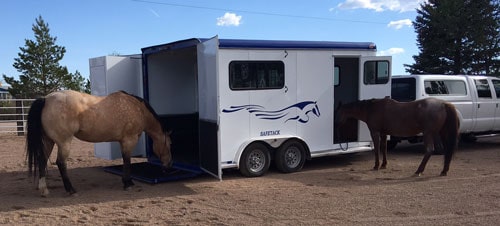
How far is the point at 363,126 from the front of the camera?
957 cm

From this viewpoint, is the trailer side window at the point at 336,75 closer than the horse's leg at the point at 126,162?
No

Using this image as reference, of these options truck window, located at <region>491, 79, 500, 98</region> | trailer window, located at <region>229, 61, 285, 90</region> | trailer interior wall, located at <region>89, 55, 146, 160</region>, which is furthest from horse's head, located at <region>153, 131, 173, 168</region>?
truck window, located at <region>491, 79, 500, 98</region>

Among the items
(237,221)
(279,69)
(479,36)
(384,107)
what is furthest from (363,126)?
(479,36)

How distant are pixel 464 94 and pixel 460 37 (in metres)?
13.0

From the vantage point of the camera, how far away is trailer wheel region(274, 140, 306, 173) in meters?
8.52

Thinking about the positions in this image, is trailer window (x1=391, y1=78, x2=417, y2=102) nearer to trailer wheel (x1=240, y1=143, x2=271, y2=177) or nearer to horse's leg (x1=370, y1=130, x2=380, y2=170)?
horse's leg (x1=370, y1=130, x2=380, y2=170)

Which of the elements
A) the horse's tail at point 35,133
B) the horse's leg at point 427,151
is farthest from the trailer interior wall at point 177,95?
the horse's leg at point 427,151

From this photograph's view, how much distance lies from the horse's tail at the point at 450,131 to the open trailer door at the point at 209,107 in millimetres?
4429

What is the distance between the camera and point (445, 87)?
11180 millimetres

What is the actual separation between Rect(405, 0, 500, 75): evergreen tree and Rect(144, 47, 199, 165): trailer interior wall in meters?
17.2

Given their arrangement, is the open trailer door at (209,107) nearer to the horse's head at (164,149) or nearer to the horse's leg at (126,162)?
the horse's head at (164,149)

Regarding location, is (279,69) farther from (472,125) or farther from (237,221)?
(472,125)

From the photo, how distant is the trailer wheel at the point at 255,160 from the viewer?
8.12 m

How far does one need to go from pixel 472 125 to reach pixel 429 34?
45.4 ft
